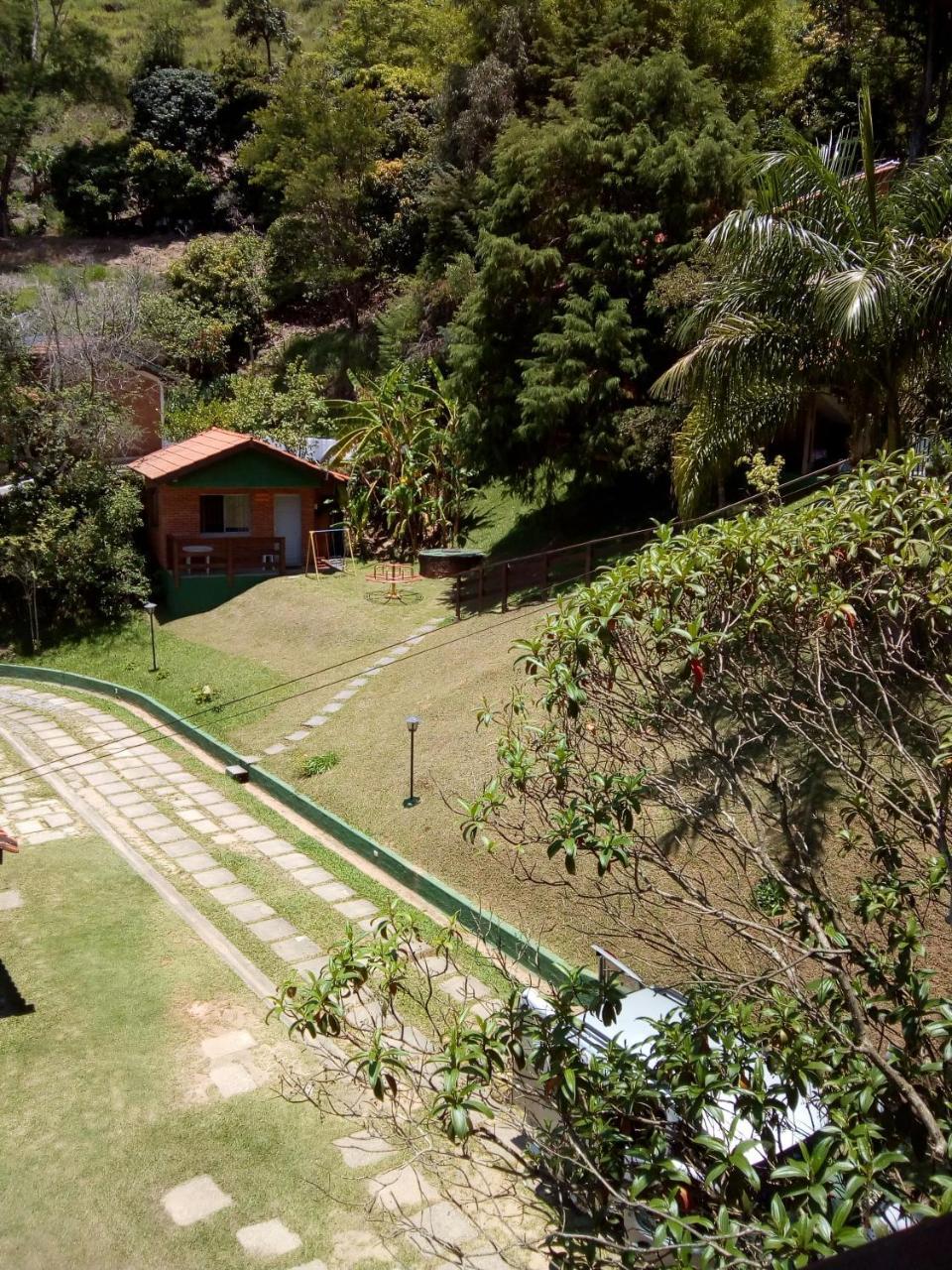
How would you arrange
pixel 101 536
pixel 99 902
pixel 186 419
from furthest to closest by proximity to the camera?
pixel 186 419
pixel 101 536
pixel 99 902

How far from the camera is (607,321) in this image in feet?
65.8

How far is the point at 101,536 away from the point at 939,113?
21348mm

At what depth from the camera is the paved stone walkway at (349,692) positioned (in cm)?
1744

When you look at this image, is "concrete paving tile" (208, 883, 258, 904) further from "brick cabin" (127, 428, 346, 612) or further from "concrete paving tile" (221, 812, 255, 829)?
"brick cabin" (127, 428, 346, 612)

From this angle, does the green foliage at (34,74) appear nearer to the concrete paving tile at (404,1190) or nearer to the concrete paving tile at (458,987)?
the concrete paving tile at (458,987)

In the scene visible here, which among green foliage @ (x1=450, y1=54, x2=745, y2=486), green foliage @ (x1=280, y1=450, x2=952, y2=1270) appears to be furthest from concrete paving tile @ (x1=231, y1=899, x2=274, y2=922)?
green foliage @ (x1=450, y1=54, x2=745, y2=486)

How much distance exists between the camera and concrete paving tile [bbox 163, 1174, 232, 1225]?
750 centimetres

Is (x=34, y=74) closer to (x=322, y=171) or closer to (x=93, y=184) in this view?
(x=93, y=184)

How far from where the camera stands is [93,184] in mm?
50750

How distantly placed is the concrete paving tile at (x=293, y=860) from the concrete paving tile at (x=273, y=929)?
1.42 m

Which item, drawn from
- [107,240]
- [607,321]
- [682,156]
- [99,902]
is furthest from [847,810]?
[107,240]

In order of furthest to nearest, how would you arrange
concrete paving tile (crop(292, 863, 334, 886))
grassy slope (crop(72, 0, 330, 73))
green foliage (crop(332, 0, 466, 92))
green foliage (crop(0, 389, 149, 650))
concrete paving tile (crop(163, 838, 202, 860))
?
grassy slope (crop(72, 0, 330, 73)) → green foliage (crop(332, 0, 466, 92)) → green foliage (crop(0, 389, 149, 650)) → concrete paving tile (crop(163, 838, 202, 860)) → concrete paving tile (crop(292, 863, 334, 886))

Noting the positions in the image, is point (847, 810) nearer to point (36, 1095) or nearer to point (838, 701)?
point (838, 701)

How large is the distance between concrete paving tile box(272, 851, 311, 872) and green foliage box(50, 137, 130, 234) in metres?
46.4
